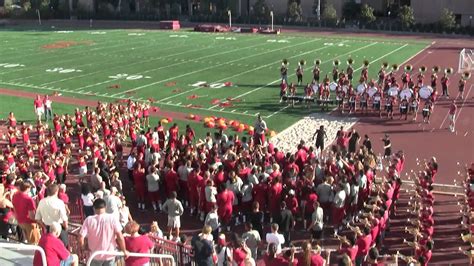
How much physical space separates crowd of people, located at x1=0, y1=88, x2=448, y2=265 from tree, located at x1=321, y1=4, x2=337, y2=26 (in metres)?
48.2

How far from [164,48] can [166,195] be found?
31.6 m

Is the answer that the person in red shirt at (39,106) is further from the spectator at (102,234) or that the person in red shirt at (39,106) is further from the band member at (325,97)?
the spectator at (102,234)

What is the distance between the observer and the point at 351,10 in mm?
69125

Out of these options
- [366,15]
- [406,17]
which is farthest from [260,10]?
[406,17]

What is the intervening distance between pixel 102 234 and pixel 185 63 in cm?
3020

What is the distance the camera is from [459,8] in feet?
212

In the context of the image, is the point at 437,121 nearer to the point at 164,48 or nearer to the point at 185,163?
the point at 185,163

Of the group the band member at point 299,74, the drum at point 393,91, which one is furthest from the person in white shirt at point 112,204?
the band member at point 299,74

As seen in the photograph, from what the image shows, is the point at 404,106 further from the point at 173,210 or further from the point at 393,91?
the point at 173,210

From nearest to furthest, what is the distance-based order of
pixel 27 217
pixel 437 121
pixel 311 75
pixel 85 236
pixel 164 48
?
pixel 85 236 → pixel 27 217 → pixel 437 121 → pixel 311 75 → pixel 164 48

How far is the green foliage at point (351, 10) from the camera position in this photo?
68938 millimetres

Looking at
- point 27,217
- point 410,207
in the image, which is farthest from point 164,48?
point 27,217

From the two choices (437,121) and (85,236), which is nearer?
(85,236)

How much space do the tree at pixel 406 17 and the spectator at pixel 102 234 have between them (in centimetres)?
5752
